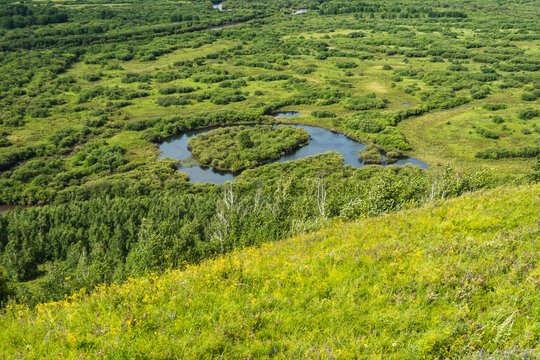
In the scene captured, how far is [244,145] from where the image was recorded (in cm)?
9475

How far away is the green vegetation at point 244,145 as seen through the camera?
8888 centimetres

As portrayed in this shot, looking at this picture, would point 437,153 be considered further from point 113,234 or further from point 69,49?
point 69,49

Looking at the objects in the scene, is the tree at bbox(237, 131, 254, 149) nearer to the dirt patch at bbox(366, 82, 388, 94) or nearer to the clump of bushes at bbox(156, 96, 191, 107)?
the clump of bushes at bbox(156, 96, 191, 107)

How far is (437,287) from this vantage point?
8383 millimetres

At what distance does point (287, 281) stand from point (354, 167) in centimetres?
7722

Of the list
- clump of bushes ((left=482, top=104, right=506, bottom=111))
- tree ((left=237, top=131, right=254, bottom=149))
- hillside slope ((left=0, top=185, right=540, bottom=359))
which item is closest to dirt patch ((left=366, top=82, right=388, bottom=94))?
clump of bushes ((left=482, top=104, right=506, bottom=111))

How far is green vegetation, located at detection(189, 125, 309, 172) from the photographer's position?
292 ft

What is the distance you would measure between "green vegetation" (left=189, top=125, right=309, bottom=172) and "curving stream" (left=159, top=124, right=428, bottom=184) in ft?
6.41

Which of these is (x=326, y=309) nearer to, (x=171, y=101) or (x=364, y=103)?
(x=364, y=103)

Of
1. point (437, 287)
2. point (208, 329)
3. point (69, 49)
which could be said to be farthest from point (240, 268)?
point (69, 49)

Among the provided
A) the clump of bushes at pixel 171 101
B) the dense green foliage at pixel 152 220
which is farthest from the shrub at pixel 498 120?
the clump of bushes at pixel 171 101

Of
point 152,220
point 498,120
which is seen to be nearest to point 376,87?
point 498,120

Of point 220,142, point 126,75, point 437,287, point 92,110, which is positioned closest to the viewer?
point 437,287

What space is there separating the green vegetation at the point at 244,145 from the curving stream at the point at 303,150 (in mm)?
1954
